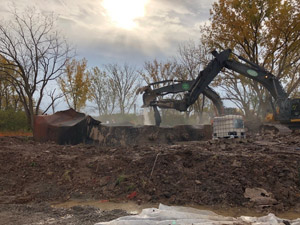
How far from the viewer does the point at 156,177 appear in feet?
20.9

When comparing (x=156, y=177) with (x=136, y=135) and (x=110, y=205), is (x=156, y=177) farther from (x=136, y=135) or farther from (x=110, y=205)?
(x=136, y=135)

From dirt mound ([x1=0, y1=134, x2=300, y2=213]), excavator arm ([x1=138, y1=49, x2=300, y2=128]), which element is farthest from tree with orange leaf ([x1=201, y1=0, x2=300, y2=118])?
dirt mound ([x1=0, y1=134, x2=300, y2=213])

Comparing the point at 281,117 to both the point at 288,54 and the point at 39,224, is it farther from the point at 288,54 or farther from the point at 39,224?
the point at 39,224

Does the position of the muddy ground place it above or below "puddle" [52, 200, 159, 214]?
above

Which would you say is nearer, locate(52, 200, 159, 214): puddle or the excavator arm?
locate(52, 200, 159, 214): puddle

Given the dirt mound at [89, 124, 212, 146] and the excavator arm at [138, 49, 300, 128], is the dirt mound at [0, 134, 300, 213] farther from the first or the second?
the excavator arm at [138, 49, 300, 128]

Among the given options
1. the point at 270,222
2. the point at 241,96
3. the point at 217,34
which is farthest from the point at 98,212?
the point at 241,96

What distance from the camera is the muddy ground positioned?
5.20m

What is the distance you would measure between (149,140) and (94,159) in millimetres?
4380

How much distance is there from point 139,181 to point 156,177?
39 cm

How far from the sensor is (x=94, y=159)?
7.70 meters

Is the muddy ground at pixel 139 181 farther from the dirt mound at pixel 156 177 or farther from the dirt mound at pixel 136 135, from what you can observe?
the dirt mound at pixel 136 135

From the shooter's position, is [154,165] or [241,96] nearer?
[154,165]

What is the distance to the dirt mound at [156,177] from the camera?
224 inches
